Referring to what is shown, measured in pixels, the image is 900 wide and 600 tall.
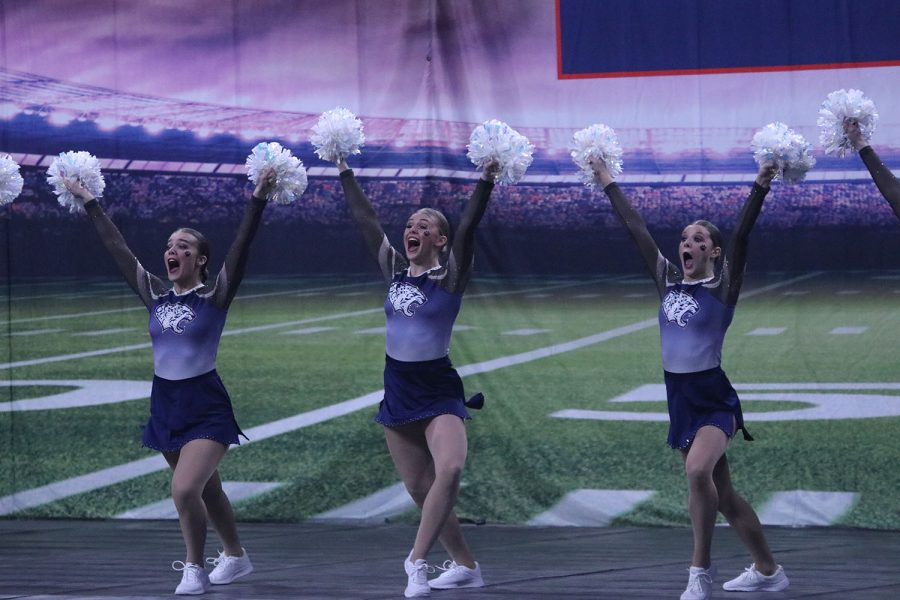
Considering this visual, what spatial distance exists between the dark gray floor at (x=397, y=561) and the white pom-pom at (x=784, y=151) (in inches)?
57.3

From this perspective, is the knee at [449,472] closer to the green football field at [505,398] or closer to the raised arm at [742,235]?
the raised arm at [742,235]

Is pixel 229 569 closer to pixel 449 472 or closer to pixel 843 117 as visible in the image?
pixel 449 472

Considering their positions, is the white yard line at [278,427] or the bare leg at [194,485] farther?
the white yard line at [278,427]

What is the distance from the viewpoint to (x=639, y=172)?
267 inches

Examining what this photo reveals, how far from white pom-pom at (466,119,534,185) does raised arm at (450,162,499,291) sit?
28 mm

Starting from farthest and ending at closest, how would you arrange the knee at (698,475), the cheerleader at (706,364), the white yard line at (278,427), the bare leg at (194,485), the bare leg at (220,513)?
the white yard line at (278,427) → the bare leg at (220,513) → the bare leg at (194,485) → the cheerleader at (706,364) → the knee at (698,475)

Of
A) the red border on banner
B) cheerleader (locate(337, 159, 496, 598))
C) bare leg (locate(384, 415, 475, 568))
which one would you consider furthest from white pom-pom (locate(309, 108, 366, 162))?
the red border on banner

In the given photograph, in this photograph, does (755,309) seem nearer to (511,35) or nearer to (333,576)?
(511,35)

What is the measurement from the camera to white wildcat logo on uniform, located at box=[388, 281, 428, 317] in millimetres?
5000

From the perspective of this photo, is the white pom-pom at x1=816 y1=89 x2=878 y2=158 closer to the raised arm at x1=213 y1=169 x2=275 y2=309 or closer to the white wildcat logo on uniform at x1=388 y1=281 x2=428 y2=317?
the white wildcat logo on uniform at x1=388 y1=281 x2=428 y2=317

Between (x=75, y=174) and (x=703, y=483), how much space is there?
2.61 m

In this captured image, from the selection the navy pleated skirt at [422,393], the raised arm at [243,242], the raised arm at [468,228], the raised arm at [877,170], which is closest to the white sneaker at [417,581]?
the navy pleated skirt at [422,393]

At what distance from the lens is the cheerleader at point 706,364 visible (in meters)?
4.59

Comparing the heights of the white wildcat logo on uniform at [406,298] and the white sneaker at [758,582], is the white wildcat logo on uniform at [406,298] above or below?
above
